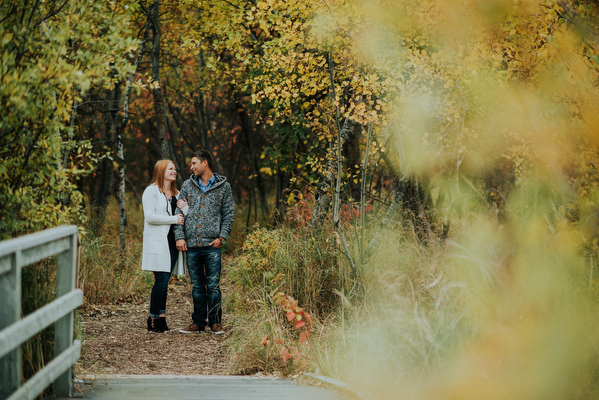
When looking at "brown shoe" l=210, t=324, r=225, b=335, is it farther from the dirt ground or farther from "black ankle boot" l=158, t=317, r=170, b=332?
"black ankle boot" l=158, t=317, r=170, b=332

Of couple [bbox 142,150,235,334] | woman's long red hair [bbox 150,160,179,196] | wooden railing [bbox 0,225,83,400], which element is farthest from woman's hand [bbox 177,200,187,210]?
wooden railing [bbox 0,225,83,400]

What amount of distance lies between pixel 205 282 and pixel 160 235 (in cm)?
69

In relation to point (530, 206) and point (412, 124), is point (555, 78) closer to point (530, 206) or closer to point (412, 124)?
point (530, 206)

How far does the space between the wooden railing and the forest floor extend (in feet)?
2.71

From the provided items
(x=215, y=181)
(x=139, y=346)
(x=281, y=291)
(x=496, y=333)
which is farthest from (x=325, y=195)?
(x=496, y=333)

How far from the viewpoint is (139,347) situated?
6055 millimetres

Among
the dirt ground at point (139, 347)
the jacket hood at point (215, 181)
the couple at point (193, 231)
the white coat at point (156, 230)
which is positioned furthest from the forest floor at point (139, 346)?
the jacket hood at point (215, 181)

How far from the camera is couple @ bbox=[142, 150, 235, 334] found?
633 cm

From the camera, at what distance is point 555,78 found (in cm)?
485

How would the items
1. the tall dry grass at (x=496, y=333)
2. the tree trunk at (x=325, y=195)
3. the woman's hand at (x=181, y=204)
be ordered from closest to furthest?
the tall dry grass at (x=496, y=333), the woman's hand at (x=181, y=204), the tree trunk at (x=325, y=195)

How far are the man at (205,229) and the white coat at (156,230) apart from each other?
137 mm

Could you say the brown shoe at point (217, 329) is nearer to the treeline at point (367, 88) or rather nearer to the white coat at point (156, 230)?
the white coat at point (156, 230)

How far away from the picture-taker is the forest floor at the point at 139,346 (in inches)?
206

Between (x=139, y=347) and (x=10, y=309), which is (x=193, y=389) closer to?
(x=10, y=309)
